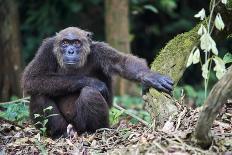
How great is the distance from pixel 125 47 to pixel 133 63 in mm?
5206

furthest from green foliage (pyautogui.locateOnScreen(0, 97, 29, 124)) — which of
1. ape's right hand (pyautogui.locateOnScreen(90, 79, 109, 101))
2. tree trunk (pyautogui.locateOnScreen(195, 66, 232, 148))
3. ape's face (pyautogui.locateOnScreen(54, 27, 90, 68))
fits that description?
tree trunk (pyautogui.locateOnScreen(195, 66, 232, 148))

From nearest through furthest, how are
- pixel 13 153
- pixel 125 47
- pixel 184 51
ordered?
pixel 13 153, pixel 184 51, pixel 125 47

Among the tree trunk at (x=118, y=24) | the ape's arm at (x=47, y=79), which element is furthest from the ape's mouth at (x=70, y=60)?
the tree trunk at (x=118, y=24)

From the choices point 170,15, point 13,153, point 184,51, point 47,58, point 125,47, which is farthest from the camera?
point 170,15

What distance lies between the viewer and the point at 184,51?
264 inches

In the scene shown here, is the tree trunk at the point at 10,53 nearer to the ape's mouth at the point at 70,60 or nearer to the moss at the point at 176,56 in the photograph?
the ape's mouth at the point at 70,60

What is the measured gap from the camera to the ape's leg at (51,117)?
273 inches

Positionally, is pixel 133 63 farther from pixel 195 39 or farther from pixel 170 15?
pixel 170 15

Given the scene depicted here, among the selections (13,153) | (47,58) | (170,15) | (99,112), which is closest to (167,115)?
(99,112)

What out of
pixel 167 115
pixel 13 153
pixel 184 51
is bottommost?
pixel 13 153

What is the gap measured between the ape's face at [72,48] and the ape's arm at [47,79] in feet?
0.49

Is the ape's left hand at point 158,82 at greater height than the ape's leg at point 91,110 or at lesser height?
greater

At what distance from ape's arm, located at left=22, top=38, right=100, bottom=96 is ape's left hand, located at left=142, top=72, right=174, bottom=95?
2.58ft

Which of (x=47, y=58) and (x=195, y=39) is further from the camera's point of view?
(x=47, y=58)
